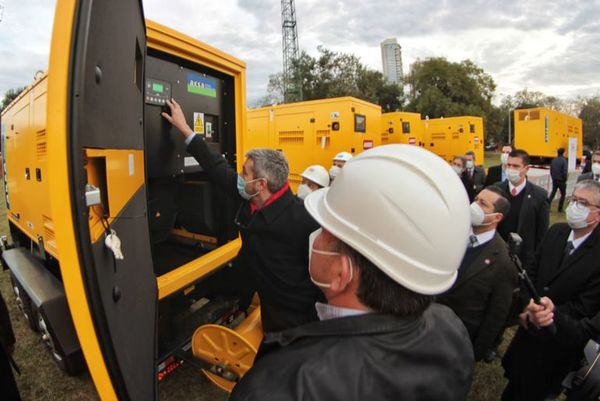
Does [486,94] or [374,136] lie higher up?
[486,94]

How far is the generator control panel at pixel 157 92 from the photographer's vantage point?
230 cm

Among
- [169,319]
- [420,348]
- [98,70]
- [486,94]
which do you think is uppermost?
[486,94]

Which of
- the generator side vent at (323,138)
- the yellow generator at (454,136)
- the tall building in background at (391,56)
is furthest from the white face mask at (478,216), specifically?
the tall building in background at (391,56)

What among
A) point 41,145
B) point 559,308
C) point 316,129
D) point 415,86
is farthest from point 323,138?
point 415,86

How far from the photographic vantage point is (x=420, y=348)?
945mm

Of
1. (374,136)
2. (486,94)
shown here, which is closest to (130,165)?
(374,136)

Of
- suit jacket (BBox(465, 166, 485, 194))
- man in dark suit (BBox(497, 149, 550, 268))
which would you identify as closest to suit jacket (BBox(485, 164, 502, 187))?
suit jacket (BBox(465, 166, 485, 194))

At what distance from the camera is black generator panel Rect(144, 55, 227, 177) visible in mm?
2361

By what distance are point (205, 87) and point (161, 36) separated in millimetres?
676

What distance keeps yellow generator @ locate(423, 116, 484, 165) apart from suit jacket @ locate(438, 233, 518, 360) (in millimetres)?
11658

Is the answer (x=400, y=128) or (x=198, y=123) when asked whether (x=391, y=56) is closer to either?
(x=400, y=128)

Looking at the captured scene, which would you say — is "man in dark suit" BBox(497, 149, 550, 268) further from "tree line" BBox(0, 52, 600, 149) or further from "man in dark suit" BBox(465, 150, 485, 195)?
"tree line" BBox(0, 52, 600, 149)

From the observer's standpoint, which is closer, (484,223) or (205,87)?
(484,223)

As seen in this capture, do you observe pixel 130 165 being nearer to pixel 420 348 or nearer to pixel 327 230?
pixel 327 230
